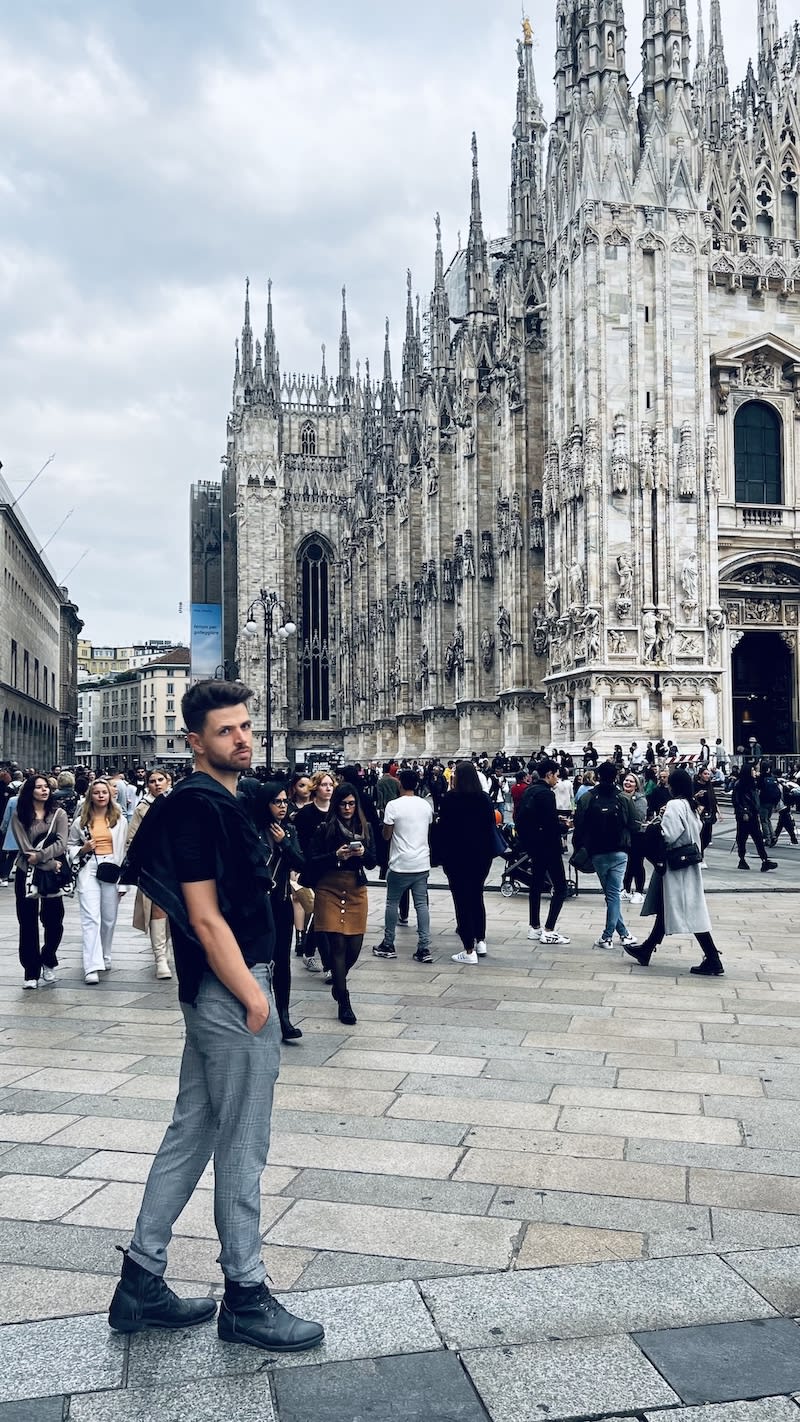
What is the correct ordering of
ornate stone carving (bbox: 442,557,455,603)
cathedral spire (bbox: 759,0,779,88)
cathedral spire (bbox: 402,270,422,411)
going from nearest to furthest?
cathedral spire (bbox: 759,0,779,88), ornate stone carving (bbox: 442,557,455,603), cathedral spire (bbox: 402,270,422,411)

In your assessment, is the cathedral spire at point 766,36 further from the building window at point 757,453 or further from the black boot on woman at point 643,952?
Result: the black boot on woman at point 643,952

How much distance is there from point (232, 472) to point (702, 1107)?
67.7 m

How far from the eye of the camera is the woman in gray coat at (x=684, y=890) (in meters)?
8.70

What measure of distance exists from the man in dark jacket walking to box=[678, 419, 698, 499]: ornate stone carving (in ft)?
64.1

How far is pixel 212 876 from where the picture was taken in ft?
10.4

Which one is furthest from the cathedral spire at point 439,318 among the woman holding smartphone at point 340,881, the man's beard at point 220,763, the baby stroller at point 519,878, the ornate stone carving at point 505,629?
the man's beard at point 220,763

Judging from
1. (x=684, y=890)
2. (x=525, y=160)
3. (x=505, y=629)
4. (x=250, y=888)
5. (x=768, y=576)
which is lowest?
(x=684, y=890)

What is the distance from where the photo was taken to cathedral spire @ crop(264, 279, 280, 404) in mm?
64750

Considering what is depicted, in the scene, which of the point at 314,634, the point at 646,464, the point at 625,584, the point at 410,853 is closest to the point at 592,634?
the point at 625,584

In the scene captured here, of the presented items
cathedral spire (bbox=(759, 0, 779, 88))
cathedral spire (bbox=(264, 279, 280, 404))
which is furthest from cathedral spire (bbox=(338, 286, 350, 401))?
cathedral spire (bbox=(759, 0, 779, 88))

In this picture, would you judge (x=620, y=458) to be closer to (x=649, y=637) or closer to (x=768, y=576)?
(x=649, y=637)

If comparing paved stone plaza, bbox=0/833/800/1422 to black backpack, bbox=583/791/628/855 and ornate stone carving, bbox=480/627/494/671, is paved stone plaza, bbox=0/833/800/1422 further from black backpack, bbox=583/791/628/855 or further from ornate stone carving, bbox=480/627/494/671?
ornate stone carving, bbox=480/627/494/671

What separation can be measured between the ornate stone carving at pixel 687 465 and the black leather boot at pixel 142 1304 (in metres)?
26.9

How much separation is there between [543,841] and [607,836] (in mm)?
589
